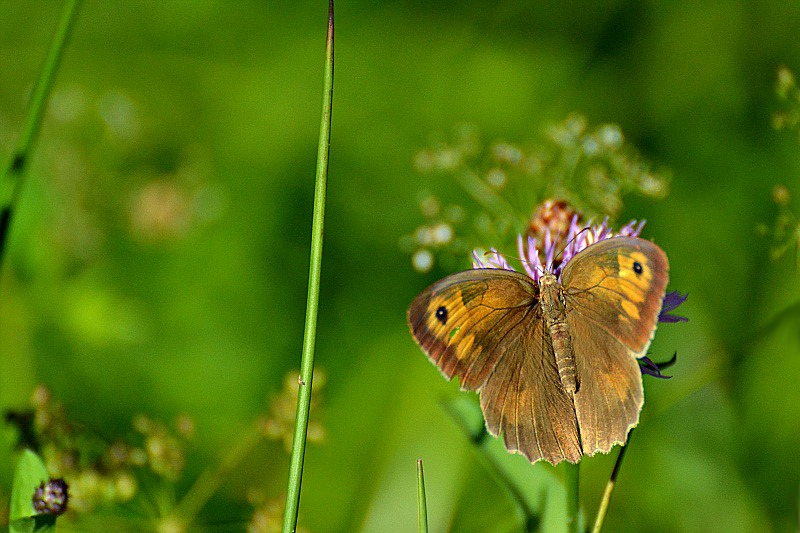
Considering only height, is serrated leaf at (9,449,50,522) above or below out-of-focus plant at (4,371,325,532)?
below

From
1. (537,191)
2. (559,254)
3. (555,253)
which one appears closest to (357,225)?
(537,191)

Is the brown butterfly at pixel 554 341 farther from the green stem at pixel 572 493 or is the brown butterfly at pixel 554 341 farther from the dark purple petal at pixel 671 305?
the dark purple petal at pixel 671 305

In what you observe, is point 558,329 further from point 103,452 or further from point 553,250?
point 103,452

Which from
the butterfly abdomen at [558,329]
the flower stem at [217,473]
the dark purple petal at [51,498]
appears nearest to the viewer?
the dark purple petal at [51,498]

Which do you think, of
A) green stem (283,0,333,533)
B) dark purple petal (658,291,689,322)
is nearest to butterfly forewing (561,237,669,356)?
dark purple petal (658,291,689,322)

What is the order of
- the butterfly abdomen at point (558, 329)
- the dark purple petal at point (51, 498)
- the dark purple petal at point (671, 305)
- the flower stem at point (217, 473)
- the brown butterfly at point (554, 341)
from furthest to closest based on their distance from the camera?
the flower stem at point (217, 473), the dark purple petal at point (671, 305), the butterfly abdomen at point (558, 329), the brown butterfly at point (554, 341), the dark purple petal at point (51, 498)

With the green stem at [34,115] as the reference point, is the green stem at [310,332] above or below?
below

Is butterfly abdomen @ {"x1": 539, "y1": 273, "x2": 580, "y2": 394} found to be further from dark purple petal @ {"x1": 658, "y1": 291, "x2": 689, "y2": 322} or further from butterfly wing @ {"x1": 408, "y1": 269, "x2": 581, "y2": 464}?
dark purple petal @ {"x1": 658, "y1": 291, "x2": 689, "y2": 322}

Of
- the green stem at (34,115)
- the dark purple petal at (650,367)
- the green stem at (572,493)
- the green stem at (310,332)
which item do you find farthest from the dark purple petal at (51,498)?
the dark purple petal at (650,367)
